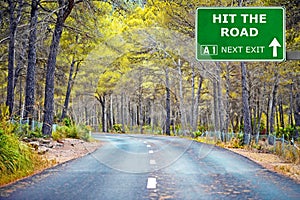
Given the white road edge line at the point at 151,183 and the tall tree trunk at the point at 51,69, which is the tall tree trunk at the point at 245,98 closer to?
the tall tree trunk at the point at 51,69

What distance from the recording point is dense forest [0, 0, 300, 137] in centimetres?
2314

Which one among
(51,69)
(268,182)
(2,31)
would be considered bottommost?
(268,182)

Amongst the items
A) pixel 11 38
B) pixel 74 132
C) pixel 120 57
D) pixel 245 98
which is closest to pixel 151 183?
pixel 245 98

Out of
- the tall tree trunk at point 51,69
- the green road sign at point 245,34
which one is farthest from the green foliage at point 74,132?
the green road sign at point 245,34

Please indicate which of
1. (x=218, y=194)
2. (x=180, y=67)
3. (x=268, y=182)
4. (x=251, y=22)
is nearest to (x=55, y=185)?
(x=218, y=194)

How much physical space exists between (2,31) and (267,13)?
1896 centimetres

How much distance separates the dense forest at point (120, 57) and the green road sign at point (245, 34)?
504 cm

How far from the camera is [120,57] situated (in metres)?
36.3

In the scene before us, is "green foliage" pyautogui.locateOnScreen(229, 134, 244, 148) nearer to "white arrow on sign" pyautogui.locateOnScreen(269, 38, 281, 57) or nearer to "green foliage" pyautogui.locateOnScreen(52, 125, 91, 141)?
"green foliage" pyautogui.locateOnScreen(52, 125, 91, 141)

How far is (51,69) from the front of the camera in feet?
77.3

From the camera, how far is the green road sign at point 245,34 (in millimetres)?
13172

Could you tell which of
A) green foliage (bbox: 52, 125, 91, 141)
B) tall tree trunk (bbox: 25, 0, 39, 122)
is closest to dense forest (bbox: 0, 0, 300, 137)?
tall tree trunk (bbox: 25, 0, 39, 122)

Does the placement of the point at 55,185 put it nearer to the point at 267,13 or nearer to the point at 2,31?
the point at 267,13

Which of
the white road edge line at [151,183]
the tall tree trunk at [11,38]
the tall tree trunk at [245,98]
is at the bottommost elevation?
the white road edge line at [151,183]
